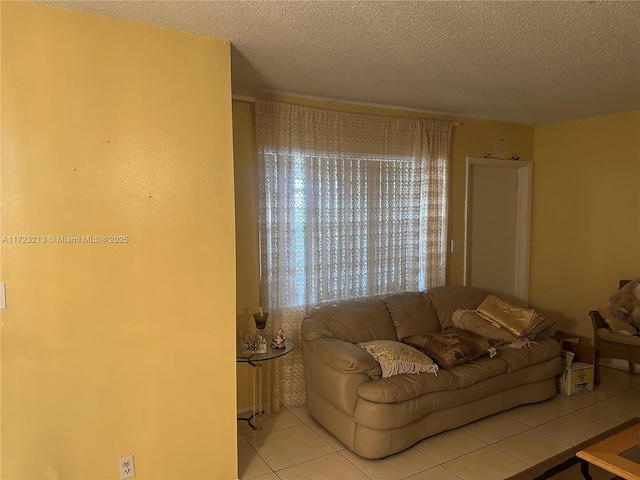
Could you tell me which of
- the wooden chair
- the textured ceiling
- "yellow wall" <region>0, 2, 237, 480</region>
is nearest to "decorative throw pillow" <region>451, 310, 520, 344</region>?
the wooden chair

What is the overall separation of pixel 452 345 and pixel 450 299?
814mm

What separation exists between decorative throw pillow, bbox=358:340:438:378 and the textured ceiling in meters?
1.81

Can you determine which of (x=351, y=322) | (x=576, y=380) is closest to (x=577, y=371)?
(x=576, y=380)

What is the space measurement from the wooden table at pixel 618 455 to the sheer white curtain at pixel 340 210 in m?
1.99

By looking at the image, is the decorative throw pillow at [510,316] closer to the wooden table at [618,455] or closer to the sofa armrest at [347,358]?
the wooden table at [618,455]

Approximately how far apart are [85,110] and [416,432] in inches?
104

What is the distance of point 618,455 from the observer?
2.29 meters

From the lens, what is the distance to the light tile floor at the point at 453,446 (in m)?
2.75

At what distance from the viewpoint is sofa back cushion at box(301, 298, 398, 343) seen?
3.37 m

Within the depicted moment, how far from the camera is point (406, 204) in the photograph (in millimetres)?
4141

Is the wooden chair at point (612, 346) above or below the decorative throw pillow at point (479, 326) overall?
below

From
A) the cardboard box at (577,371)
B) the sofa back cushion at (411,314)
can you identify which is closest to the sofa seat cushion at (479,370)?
the sofa back cushion at (411,314)

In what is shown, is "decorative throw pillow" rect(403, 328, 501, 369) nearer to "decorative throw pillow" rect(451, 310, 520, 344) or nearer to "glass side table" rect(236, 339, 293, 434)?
"decorative throw pillow" rect(451, 310, 520, 344)

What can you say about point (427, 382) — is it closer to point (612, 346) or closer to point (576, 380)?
point (576, 380)
